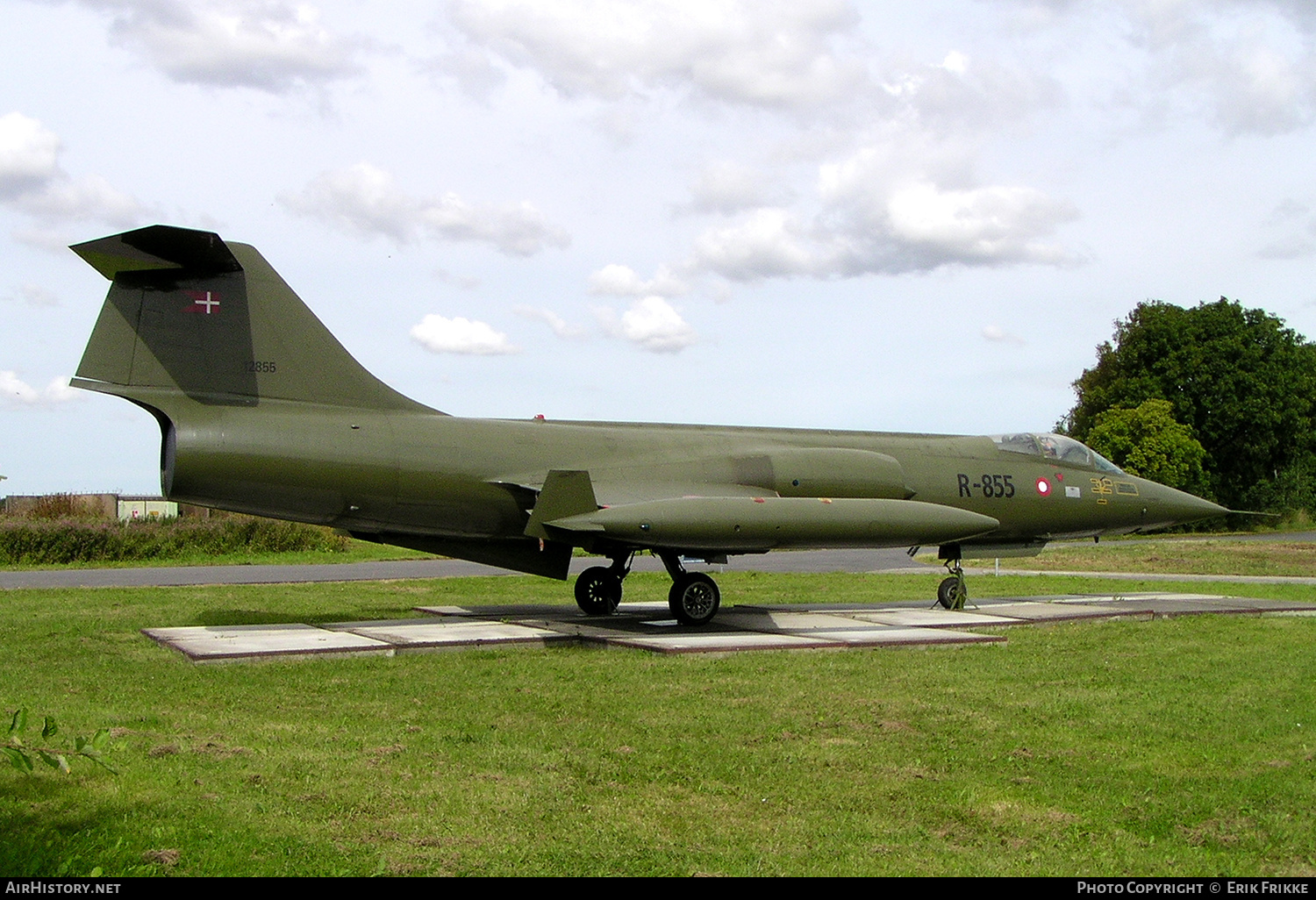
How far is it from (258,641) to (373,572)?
1427 centimetres

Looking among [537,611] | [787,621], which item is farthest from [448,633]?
[787,621]

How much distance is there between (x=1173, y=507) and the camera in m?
17.9

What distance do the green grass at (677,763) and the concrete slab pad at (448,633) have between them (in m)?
0.45

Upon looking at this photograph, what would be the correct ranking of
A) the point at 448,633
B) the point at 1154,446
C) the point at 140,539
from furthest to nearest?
1. the point at 1154,446
2. the point at 140,539
3. the point at 448,633

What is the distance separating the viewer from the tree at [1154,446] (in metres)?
52.0

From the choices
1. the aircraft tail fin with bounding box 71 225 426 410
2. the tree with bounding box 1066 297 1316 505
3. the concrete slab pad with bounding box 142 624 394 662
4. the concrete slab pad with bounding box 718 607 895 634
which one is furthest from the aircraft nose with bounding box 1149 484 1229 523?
the tree with bounding box 1066 297 1316 505

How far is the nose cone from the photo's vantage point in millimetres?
17812

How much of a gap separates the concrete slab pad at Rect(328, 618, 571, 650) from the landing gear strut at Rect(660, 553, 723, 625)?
6.03 ft

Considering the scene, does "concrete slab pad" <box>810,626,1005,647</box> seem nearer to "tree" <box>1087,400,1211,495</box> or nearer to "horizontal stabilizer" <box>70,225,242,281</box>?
"horizontal stabilizer" <box>70,225,242,281</box>

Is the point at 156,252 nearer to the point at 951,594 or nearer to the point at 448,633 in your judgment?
the point at 448,633

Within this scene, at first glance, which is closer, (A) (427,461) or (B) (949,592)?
(A) (427,461)

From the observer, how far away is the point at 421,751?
718 cm

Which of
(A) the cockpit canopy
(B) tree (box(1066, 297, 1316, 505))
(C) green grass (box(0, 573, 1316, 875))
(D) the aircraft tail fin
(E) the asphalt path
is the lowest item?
(E) the asphalt path

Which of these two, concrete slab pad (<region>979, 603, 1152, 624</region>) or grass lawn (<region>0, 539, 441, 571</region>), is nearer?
concrete slab pad (<region>979, 603, 1152, 624</region>)
